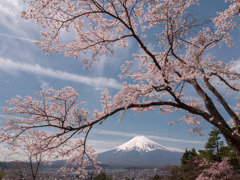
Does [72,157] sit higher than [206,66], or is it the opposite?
[206,66]

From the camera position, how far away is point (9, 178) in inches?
738

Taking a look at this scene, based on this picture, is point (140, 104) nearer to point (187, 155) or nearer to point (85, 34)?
point (85, 34)

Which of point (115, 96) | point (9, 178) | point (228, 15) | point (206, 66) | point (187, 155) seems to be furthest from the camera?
point (187, 155)

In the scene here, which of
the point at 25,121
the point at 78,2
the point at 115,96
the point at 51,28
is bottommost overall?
the point at 25,121

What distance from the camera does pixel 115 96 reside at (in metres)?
5.01

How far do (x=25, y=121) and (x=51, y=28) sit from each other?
2857 millimetres

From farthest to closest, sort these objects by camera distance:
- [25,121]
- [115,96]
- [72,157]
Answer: [72,157]
[115,96]
[25,121]

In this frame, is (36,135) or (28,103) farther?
(36,135)

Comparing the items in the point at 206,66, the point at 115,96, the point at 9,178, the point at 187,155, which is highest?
the point at 206,66

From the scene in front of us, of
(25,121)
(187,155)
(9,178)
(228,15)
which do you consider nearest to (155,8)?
(228,15)

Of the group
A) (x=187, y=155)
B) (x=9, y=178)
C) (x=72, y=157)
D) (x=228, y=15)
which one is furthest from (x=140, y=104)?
(x=187, y=155)

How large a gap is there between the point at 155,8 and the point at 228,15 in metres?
3.35

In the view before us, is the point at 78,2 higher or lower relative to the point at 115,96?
higher

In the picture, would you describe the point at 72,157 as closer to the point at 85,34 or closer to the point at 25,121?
the point at 25,121
